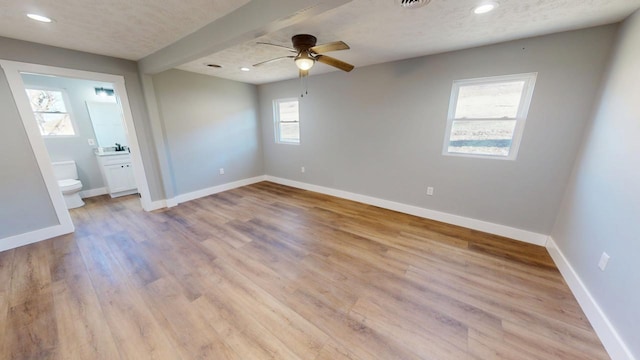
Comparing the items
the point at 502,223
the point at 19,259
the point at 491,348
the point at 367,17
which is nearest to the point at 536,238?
the point at 502,223

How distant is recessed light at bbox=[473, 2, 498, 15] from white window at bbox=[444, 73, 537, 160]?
1.07m

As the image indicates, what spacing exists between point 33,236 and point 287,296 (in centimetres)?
347

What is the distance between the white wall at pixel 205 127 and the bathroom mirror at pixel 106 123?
1.39 m

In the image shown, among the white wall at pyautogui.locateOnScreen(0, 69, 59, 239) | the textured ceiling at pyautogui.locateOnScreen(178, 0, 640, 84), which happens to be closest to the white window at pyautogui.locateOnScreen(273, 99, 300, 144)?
the textured ceiling at pyautogui.locateOnScreen(178, 0, 640, 84)

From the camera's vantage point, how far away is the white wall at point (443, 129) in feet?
7.18

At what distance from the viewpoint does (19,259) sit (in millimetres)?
2350

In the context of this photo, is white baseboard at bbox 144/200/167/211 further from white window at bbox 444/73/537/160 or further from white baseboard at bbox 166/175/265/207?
white window at bbox 444/73/537/160

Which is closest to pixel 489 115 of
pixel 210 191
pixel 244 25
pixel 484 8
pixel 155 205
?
pixel 484 8

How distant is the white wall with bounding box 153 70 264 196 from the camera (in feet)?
12.2

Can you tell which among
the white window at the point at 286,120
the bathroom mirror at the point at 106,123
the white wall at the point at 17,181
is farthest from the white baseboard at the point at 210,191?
the bathroom mirror at the point at 106,123

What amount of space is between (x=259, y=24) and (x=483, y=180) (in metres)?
3.11

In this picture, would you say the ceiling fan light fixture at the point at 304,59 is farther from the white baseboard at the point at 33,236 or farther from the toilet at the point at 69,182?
the toilet at the point at 69,182

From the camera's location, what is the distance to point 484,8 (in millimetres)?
1692

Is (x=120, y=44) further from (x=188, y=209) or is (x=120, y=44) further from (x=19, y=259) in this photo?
(x=19, y=259)
